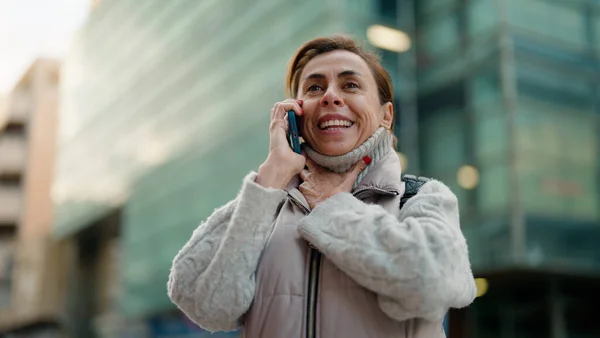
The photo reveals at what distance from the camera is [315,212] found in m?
1.56

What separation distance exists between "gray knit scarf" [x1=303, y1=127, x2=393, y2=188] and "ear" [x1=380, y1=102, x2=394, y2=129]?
85 mm

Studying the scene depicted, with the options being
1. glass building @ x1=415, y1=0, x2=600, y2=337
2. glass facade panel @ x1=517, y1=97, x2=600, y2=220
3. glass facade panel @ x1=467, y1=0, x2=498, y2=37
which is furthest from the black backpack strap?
glass facade panel @ x1=467, y1=0, x2=498, y2=37

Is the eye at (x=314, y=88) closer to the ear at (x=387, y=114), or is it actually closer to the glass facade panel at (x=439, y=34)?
the ear at (x=387, y=114)

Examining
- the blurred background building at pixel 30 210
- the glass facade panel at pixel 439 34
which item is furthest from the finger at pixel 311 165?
the blurred background building at pixel 30 210

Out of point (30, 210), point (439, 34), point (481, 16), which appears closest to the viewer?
point (481, 16)

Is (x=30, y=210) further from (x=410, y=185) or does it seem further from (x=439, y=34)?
(x=410, y=185)

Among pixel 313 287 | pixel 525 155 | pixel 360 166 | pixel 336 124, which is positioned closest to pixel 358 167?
pixel 360 166

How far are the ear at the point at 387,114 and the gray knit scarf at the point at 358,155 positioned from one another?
0.08 metres

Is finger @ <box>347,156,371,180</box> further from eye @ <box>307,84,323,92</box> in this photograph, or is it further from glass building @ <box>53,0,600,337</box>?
glass building @ <box>53,0,600,337</box>

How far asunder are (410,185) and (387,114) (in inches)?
9.5

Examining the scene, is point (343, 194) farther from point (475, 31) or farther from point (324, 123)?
point (475, 31)

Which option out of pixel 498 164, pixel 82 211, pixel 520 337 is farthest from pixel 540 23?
pixel 82 211

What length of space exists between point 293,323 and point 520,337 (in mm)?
13583

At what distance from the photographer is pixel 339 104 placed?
1740 millimetres
